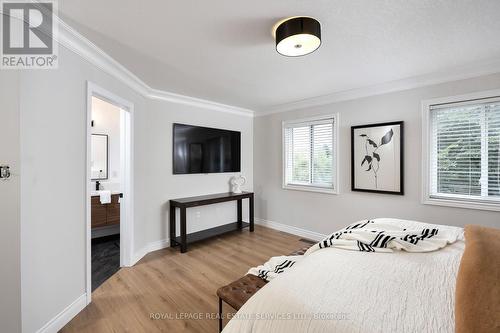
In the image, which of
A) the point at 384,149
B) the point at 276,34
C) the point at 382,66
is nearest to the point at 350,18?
the point at 276,34

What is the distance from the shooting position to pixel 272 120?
180 inches

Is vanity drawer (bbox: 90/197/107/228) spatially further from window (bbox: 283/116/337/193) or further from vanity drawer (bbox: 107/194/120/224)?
window (bbox: 283/116/337/193)

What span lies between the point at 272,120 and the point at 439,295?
3881 millimetres

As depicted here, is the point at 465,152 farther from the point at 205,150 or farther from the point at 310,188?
the point at 205,150

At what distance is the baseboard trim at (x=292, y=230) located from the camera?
153 inches

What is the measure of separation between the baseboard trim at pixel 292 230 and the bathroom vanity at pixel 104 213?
267 centimetres

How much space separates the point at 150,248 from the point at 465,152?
431cm

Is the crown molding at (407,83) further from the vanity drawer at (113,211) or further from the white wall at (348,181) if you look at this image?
the vanity drawer at (113,211)

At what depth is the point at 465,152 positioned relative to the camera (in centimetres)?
266

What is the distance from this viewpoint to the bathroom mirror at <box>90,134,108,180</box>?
3949 millimetres

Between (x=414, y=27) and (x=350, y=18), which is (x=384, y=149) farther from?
(x=350, y=18)

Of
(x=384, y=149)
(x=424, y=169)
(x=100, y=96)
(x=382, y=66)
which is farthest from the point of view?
(x=384, y=149)

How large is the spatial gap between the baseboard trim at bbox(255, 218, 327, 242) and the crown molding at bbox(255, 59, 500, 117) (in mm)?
2218

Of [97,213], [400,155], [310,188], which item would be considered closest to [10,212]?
[97,213]
